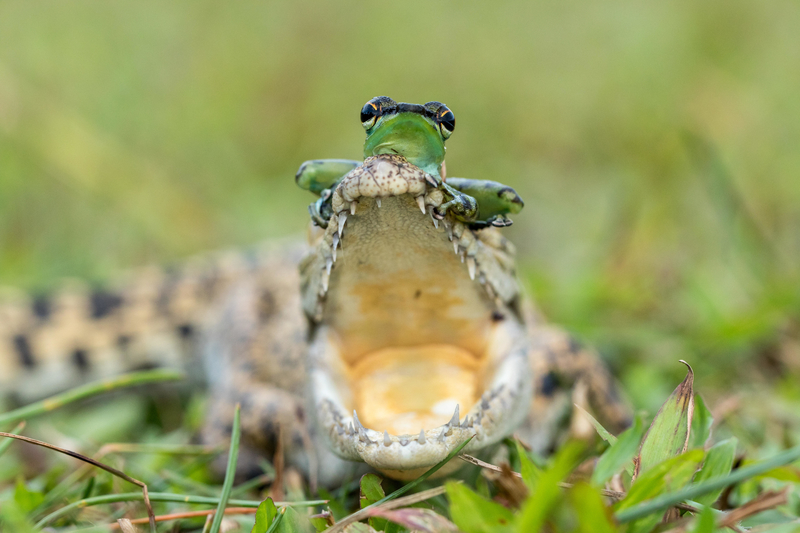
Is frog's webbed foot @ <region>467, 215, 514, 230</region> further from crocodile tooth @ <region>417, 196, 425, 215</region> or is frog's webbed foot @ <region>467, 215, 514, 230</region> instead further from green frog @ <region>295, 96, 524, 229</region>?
crocodile tooth @ <region>417, 196, 425, 215</region>

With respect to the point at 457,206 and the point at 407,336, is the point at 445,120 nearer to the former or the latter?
the point at 457,206

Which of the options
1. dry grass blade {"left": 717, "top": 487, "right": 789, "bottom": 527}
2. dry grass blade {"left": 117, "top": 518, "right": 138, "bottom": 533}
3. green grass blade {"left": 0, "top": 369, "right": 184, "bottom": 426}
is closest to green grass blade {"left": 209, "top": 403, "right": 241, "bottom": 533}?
dry grass blade {"left": 117, "top": 518, "right": 138, "bottom": 533}

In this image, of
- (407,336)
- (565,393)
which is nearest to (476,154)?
(565,393)

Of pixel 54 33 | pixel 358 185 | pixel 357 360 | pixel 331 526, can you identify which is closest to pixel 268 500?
pixel 331 526

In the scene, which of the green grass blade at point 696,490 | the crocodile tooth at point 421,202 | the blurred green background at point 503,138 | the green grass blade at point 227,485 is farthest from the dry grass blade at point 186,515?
the blurred green background at point 503,138

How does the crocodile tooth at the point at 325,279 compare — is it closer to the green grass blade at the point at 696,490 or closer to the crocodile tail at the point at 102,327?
the green grass blade at the point at 696,490

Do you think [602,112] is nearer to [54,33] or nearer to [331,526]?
[54,33]
